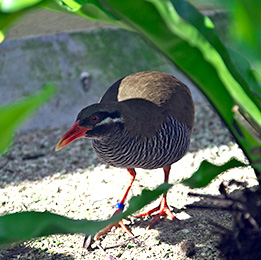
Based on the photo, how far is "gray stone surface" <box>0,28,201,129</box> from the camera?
201 inches

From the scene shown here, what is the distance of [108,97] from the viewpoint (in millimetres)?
3148

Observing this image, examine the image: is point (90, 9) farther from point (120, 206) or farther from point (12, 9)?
point (120, 206)

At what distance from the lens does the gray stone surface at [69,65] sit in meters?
5.11

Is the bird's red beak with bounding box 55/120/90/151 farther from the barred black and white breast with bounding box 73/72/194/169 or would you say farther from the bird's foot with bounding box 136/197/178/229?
the bird's foot with bounding box 136/197/178/229

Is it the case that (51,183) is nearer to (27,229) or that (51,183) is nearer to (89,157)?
(89,157)

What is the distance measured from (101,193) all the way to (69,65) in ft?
7.49

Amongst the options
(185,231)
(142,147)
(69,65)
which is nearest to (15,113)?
(142,147)

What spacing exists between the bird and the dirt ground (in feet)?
0.53

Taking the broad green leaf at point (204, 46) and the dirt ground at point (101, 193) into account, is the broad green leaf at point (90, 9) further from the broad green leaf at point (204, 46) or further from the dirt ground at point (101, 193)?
the dirt ground at point (101, 193)

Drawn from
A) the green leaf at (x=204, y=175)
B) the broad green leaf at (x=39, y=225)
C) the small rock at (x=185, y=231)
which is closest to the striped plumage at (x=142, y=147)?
the small rock at (x=185, y=231)

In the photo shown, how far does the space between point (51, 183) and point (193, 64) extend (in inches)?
90.6

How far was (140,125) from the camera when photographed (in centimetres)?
285

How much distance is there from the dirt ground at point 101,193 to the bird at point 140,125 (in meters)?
0.16

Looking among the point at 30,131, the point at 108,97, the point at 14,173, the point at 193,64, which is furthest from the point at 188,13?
the point at 30,131
